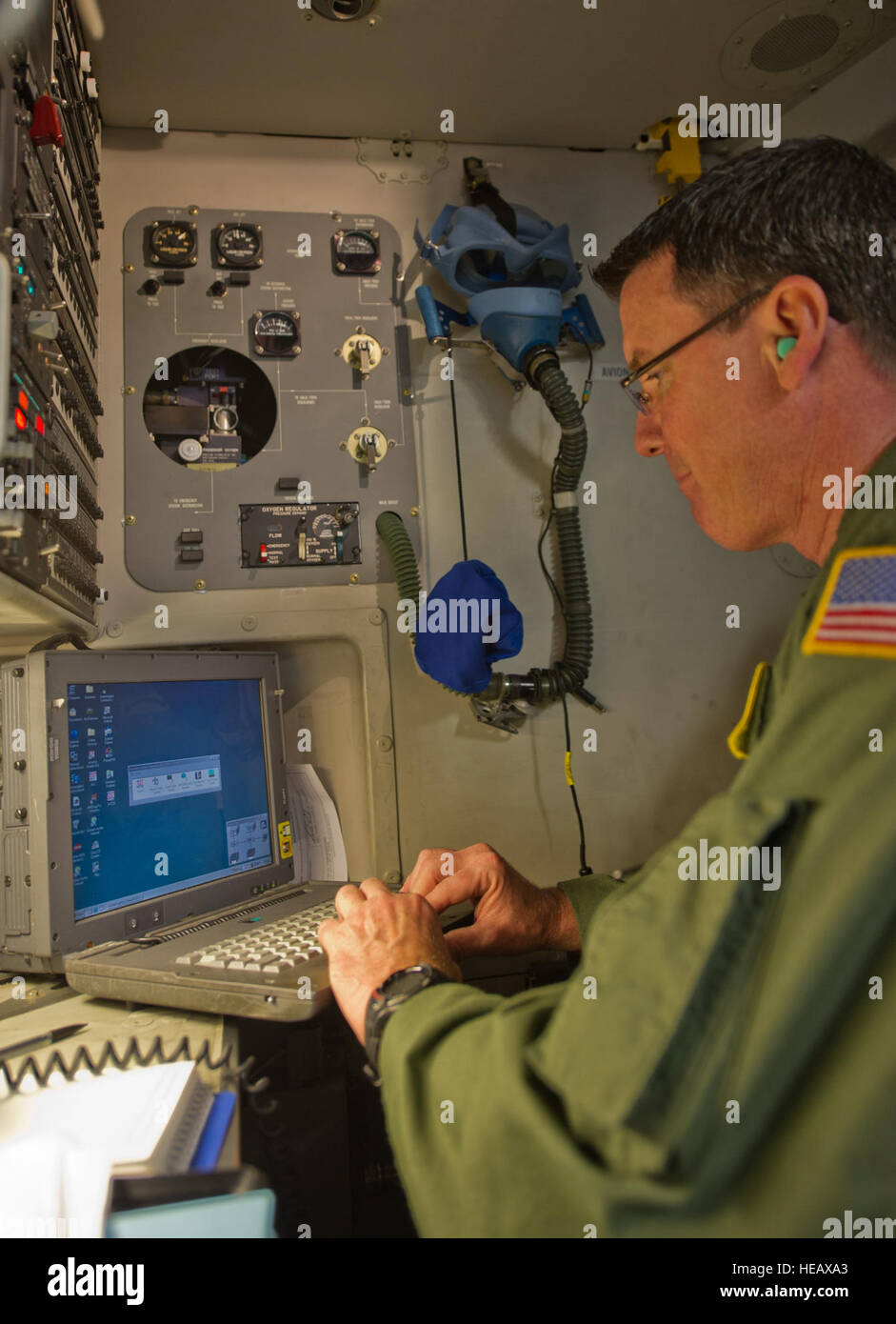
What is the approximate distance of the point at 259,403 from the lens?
2076 millimetres

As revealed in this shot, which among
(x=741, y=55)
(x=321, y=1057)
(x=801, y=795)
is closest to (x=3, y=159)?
(x=801, y=795)

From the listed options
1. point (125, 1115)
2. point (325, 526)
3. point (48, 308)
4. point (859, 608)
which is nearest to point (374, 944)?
point (125, 1115)

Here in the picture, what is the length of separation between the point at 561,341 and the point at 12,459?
1611 mm

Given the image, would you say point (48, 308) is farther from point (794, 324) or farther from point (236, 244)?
point (794, 324)

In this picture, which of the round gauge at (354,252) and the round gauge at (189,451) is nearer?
the round gauge at (189,451)

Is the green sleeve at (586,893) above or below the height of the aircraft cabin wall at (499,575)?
below

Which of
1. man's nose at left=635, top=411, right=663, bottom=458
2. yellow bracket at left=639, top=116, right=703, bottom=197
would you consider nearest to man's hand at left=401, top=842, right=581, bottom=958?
man's nose at left=635, top=411, right=663, bottom=458

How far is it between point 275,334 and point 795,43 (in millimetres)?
1535

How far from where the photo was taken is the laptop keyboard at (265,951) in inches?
43.7

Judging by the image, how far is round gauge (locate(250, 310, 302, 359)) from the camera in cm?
207

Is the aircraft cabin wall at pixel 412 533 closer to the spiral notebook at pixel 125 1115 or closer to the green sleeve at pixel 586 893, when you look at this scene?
the green sleeve at pixel 586 893

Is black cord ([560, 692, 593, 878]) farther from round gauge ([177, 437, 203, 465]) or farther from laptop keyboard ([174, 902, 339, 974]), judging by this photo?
round gauge ([177, 437, 203, 465])

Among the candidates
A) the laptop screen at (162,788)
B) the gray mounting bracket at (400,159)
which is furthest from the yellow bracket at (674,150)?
the laptop screen at (162,788)

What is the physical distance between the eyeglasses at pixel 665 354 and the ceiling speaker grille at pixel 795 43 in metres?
1.24
